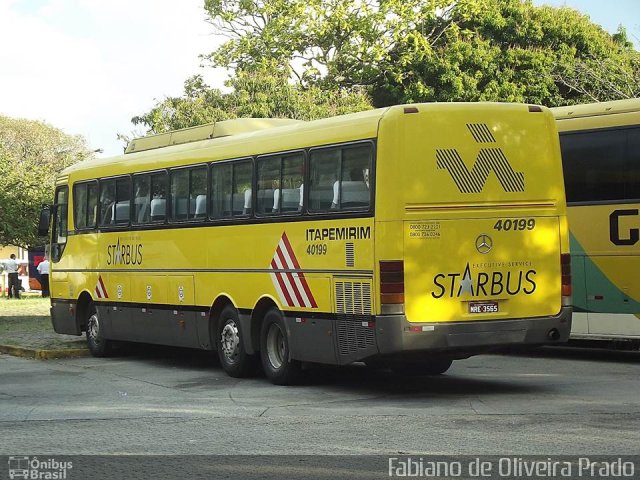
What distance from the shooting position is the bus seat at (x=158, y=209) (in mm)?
17609

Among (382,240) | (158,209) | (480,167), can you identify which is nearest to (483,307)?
(382,240)

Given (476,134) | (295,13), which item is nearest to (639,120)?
(476,134)

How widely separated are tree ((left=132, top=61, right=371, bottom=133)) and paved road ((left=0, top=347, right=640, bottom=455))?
1046 inches

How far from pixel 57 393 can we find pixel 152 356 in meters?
5.61

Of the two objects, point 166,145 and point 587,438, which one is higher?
point 166,145

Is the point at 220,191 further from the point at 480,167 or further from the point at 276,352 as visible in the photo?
the point at 480,167

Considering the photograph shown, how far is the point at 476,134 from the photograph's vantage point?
13.1 m

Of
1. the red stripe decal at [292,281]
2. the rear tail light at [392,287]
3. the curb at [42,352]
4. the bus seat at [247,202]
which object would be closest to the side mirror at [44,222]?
the curb at [42,352]

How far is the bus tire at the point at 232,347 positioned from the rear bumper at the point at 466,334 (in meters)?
3.29

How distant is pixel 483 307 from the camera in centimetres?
1299

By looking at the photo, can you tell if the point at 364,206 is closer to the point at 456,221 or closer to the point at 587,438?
the point at 456,221

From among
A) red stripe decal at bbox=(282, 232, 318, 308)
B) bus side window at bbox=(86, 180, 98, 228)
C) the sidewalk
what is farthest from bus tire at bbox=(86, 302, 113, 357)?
red stripe decal at bbox=(282, 232, 318, 308)

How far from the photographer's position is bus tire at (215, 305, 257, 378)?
1552 centimetres

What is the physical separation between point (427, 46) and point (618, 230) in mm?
31637
